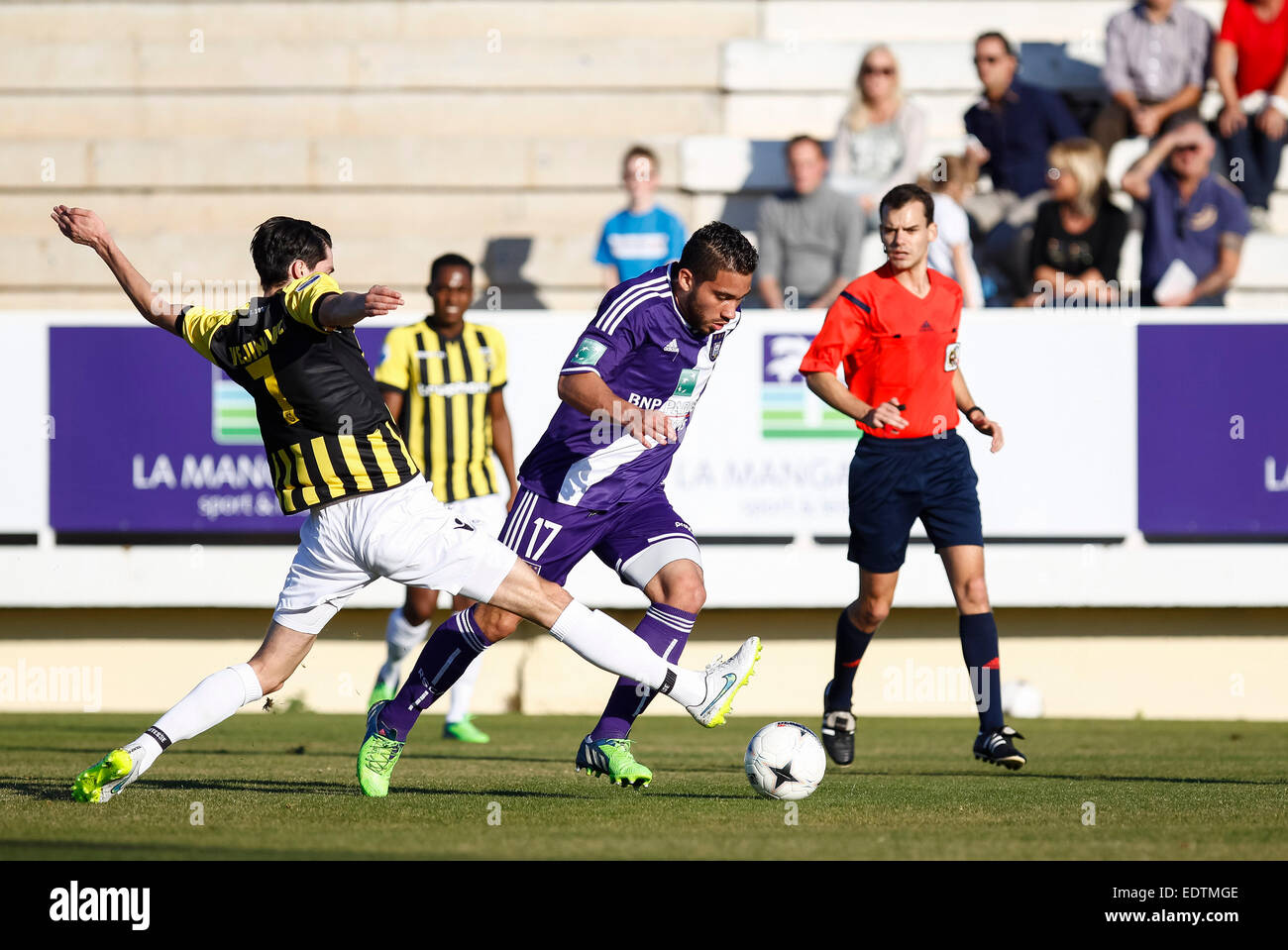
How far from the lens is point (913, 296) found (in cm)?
718

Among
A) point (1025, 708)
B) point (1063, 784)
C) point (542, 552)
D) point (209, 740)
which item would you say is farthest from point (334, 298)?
point (1025, 708)

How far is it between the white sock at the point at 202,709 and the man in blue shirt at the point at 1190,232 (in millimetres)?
7924

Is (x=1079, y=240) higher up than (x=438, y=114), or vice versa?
(x=438, y=114)

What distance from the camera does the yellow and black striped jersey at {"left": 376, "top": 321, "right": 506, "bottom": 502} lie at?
9.15 m

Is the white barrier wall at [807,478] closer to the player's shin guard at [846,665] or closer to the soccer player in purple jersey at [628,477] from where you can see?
the player's shin guard at [846,665]

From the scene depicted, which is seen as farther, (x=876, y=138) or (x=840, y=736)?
(x=876, y=138)

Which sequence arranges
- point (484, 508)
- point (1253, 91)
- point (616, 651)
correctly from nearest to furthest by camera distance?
point (616, 651), point (484, 508), point (1253, 91)

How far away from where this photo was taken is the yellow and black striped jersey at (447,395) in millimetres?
9148

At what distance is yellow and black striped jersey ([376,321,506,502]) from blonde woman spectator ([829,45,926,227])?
436 cm

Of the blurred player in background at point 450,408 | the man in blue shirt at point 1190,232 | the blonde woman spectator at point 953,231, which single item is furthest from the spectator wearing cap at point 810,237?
the blurred player in background at point 450,408

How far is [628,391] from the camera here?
20.0 feet

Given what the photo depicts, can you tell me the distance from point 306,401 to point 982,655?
317cm

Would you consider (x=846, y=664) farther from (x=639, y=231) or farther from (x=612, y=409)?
(x=639, y=231)

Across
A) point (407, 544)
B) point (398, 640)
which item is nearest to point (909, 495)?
point (407, 544)
